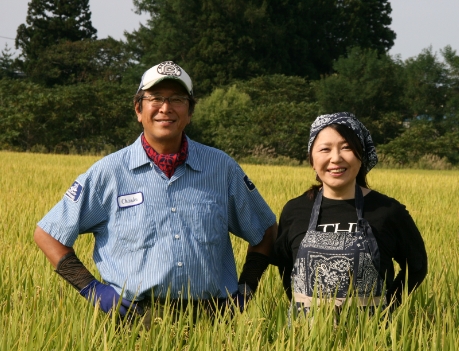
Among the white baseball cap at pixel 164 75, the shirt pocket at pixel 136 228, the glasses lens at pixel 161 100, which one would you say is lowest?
the shirt pocket at pixel 136 228

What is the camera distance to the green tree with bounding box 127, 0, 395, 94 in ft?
102

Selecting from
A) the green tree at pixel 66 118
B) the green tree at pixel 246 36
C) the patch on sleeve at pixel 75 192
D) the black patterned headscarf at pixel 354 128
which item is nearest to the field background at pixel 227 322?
the patch on sleeve at pixel 75 192

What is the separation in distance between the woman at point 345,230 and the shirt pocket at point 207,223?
0.66 feet

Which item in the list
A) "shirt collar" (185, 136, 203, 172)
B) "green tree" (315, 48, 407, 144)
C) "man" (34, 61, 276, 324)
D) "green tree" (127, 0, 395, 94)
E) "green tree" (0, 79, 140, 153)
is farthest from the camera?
"green tree" (127, 0, 395, 94)

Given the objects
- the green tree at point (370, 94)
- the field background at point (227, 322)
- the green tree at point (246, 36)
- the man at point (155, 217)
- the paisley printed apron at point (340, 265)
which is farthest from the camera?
the green tree at point (246, 36)

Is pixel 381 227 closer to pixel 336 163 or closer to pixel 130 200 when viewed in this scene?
pixel 336 163

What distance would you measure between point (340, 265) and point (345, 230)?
0.10 meters

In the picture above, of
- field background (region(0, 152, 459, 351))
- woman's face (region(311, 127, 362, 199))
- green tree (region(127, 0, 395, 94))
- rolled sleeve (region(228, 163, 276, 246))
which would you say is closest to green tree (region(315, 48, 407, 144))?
green tree (region(127, 0, 395, 94))

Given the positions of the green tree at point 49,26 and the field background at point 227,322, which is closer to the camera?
the field background at point 227,322

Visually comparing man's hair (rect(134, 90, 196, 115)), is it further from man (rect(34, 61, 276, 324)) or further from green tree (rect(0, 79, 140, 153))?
green tree (rect(0, 79, 140, 153))

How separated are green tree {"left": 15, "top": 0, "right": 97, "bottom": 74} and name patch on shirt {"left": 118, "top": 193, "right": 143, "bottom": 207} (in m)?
33.2

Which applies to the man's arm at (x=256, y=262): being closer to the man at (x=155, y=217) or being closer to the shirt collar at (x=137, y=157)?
the man at (x=155, y=217)

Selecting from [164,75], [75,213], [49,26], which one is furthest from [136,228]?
[49,26]

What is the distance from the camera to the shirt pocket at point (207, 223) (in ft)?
7.60
